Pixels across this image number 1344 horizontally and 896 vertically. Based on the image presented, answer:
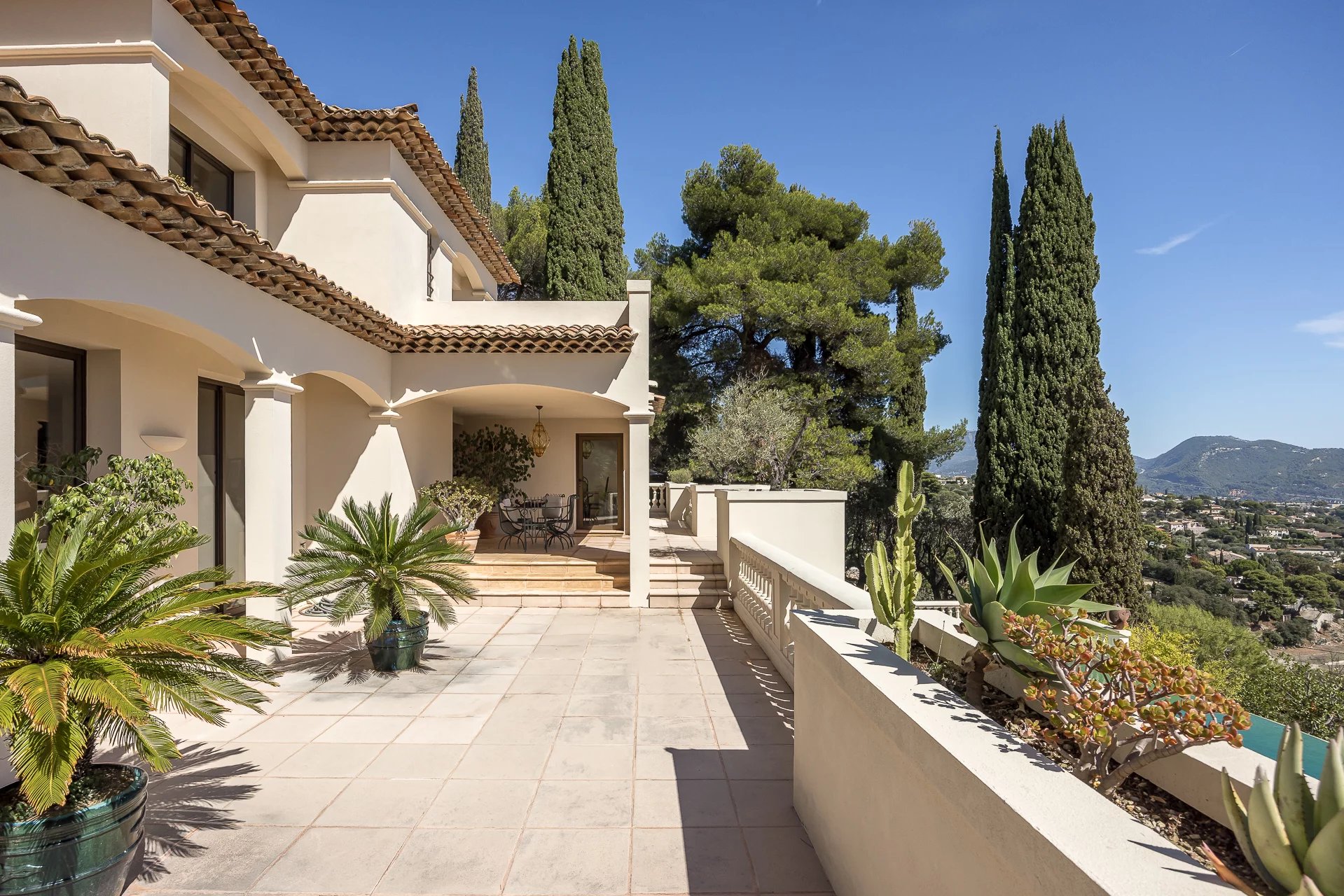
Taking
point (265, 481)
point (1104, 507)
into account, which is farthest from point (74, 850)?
point (1104, 507)

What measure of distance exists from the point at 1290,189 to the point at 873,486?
14016 mm

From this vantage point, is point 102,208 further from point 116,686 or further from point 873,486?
point 873,486

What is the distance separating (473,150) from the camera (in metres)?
26.3

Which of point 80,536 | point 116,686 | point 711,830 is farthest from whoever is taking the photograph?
point 711,830

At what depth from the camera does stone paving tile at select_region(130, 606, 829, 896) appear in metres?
3.69

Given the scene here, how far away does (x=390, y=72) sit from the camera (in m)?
16.8

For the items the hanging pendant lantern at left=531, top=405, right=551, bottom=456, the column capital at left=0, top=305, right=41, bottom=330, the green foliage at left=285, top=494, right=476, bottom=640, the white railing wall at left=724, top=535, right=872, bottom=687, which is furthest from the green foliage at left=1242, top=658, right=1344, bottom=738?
the hanging pendant lantern at left=531, top=405, right=551, bottom=456

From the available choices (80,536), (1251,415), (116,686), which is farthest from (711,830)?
(1251,415)

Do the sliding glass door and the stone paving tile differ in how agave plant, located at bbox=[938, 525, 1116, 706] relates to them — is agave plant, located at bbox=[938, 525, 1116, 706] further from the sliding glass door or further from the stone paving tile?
the sliding glass door

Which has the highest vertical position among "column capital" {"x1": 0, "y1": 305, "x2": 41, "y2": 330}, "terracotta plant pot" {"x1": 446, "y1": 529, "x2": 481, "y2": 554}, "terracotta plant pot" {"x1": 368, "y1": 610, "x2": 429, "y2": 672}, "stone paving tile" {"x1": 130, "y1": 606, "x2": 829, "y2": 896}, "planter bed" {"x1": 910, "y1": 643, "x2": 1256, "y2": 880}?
"column capital" {"x1": 0, "y1": 305, "x2": 41, "y2": 330}

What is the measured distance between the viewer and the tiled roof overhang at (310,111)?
771 cm

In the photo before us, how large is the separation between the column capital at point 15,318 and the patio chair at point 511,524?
9.36 meters

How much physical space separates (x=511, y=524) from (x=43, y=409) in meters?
7.74

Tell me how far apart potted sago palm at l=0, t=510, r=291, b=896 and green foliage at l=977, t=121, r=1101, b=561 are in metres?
18.9
